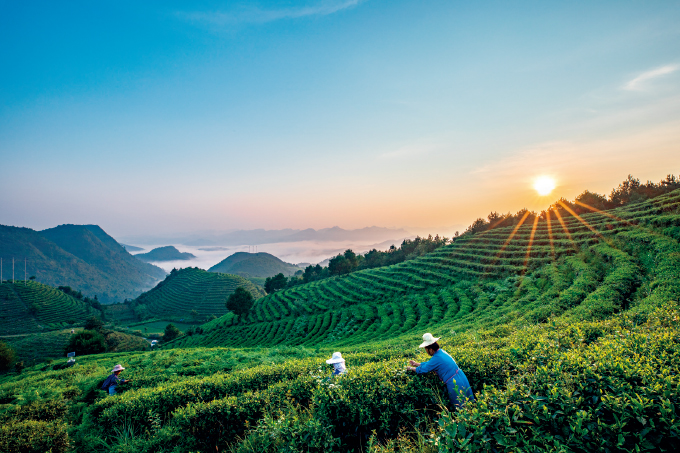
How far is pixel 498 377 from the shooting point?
548 cm

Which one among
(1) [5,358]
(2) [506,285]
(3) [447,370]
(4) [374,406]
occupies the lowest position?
(1) [5,358]

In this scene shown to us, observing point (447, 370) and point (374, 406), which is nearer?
point (374, 406)

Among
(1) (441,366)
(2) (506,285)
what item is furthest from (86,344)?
(2) (506,285)

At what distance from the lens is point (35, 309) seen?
3324 inches

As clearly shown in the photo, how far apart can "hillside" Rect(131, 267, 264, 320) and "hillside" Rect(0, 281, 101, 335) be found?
21.7m

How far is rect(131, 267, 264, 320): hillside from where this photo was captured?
111625mm

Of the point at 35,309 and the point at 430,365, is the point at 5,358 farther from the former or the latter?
the point at 35,309

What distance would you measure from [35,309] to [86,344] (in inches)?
2667

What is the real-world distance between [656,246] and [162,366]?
90.1ft

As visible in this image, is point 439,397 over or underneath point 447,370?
underneath

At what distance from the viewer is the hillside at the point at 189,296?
366ft

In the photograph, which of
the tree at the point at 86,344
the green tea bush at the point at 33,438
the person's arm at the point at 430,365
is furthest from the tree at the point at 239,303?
the person's arm at the point at 430,365

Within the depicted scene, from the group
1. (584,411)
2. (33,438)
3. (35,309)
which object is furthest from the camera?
(35,309)

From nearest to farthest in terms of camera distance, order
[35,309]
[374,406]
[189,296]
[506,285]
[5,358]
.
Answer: [374,406] → [506,285] → [5,358] → [35,309] → [189,296]
